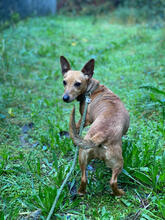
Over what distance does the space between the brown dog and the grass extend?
0.83 feet

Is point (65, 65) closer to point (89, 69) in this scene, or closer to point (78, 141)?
point (89, 69)

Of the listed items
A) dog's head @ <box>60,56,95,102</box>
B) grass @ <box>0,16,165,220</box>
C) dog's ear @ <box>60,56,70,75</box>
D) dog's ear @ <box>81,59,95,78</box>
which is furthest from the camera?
dog's ear @ <box>60,56,70,75</box>

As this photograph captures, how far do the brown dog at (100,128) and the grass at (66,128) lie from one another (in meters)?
0.25

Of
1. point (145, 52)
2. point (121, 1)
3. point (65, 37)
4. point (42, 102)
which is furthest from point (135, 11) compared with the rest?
point (42, 102)

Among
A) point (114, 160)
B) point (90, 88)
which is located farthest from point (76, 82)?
point (114, 160)

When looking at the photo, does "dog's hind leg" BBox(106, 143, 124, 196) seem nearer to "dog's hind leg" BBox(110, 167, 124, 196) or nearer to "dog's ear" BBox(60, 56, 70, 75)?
"dog's hind leg" BBox(110, 167, 124, 196)

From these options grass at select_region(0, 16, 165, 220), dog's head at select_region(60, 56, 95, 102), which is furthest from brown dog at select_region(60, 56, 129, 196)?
grass at select_region(0, 16, 165, 220)

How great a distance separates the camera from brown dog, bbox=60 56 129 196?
239 centimetres

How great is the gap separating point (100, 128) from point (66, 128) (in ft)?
4.97

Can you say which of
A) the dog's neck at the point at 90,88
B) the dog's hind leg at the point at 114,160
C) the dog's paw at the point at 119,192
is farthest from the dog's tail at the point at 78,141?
the dog's neck at the point at 90,88

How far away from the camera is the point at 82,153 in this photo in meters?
2.41

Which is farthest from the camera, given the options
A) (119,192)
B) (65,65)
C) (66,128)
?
(66,128)

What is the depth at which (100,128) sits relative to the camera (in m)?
2.52

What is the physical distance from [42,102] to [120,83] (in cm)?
185
